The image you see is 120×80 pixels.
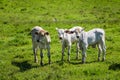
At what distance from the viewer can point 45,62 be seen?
970 inches

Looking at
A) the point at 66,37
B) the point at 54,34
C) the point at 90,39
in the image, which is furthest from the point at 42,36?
the point at 54,34

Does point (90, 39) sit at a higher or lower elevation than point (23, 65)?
higher

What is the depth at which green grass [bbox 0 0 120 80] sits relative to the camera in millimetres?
21688

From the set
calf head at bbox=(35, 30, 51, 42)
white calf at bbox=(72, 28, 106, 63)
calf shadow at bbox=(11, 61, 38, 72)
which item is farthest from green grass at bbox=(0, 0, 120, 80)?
calf head at bbox=(35, 30, 51, 42)

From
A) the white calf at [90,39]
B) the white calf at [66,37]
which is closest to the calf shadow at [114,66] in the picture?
the white calf at [90,39]

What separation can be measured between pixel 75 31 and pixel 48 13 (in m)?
23.5

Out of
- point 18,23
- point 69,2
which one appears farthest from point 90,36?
point 69,2

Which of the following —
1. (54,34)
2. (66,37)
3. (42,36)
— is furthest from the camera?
(54,34)

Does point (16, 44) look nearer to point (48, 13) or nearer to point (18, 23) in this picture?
point (18, 23)

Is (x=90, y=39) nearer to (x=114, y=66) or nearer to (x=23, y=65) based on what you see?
(x=114, y=66)

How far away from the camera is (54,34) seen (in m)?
34.7

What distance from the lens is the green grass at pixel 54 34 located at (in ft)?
71.2

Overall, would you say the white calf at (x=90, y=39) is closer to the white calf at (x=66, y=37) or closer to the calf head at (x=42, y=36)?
the white calf at (x=66, y=37)

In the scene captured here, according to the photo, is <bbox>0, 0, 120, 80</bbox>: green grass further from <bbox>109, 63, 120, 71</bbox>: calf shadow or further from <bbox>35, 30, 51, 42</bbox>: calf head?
<bbox>35, 30, 51, 42</bbox>: calf head
